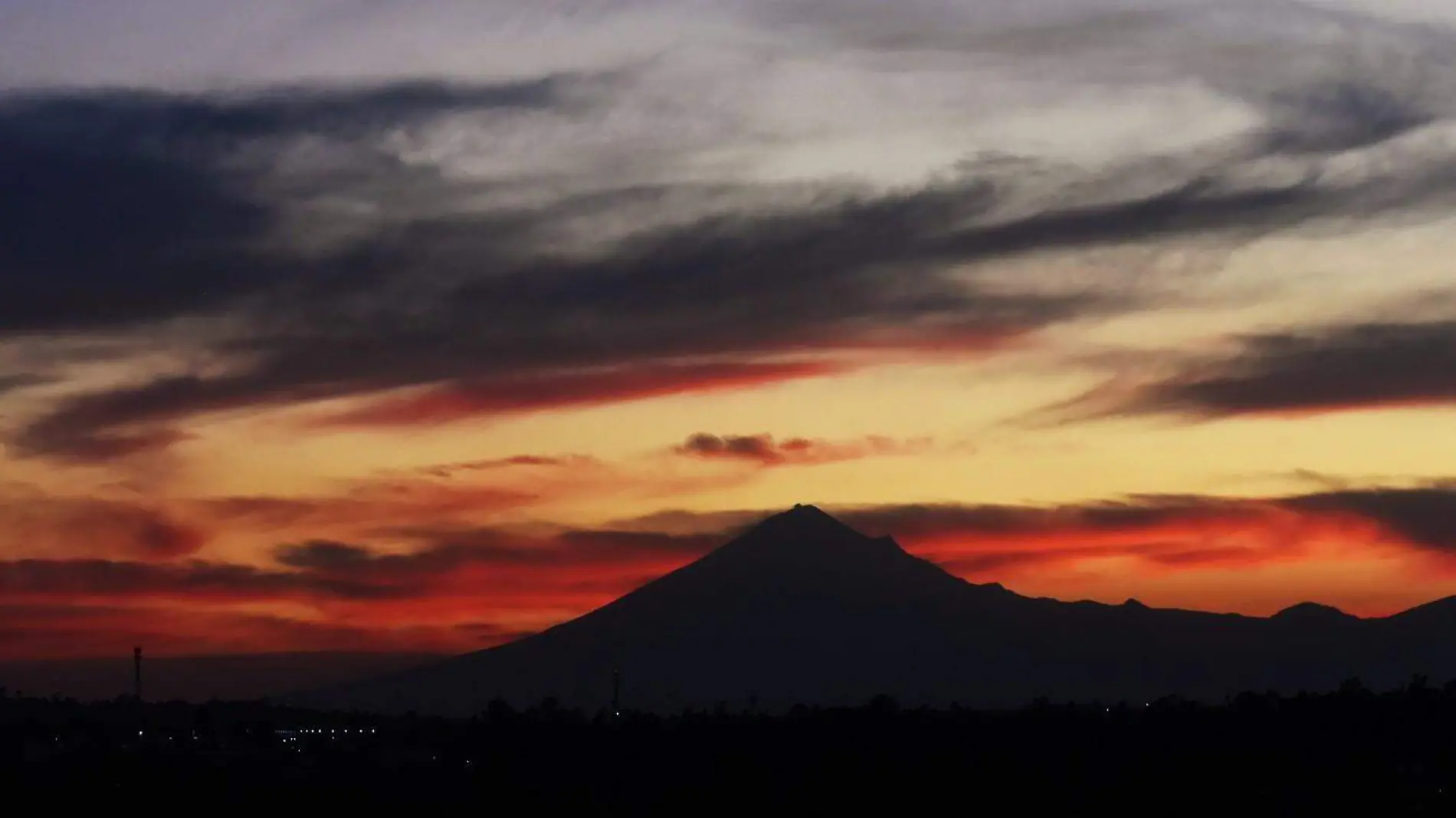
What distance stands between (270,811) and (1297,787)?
61285 millimetres

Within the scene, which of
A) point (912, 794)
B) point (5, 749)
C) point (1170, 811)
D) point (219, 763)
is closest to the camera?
point (1170, 811)

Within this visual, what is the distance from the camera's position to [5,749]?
6900 inches

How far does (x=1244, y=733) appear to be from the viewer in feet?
628

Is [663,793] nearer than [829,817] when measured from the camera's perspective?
No

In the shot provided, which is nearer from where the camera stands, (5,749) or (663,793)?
(663,793)

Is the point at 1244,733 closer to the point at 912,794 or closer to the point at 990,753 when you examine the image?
the point at 990,753

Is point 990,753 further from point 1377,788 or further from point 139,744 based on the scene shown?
point 139,744

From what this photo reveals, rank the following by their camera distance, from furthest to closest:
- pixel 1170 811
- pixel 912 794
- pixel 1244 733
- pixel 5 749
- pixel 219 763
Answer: pixel 1244 733, pixel 5 749, pixel 219 763, pixel 912 794, pixel 1170 811

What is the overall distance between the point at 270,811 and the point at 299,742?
6277cm

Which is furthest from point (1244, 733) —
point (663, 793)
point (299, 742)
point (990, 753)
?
point (299, 742)

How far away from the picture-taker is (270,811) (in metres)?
138

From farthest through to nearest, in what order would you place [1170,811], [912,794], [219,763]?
1. [219,763]
2. [912,794]
3. [1170,811]

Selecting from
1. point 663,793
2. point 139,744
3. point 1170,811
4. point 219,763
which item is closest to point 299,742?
point 139,744

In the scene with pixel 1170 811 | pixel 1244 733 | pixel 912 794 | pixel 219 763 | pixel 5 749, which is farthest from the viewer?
pixel 1244 733
